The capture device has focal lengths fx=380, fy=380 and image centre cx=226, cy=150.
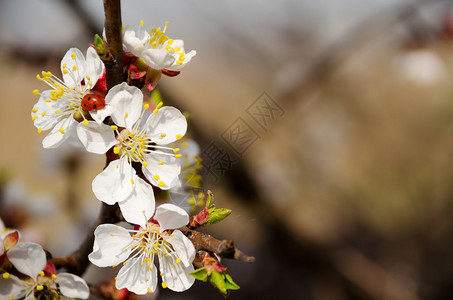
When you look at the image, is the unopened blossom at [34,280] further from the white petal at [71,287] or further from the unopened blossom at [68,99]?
the unopened blossom at [68,99]

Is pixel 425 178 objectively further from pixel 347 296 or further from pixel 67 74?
pixel 67 74

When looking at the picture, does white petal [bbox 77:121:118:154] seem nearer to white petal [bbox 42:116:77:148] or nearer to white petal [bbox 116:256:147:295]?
white petal [bbox 42:116:77:148]

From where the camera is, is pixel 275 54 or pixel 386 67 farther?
pixel 386 67

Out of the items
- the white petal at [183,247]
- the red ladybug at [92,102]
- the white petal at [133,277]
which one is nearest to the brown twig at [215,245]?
the white petal at [183,247]

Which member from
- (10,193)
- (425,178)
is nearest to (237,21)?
(425,178)

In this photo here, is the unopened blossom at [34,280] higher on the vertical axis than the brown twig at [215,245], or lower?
lower

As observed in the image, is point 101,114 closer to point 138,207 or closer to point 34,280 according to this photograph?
point 138,207

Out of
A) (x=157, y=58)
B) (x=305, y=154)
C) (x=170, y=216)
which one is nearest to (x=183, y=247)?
(x=170, y=216)

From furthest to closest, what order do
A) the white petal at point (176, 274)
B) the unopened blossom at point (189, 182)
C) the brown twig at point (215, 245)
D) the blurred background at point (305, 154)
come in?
the blurred background at point (305, 154)
the unopened blossom at point (189, 182)
the white petal at point (176, 274)
the brown twig at point (215, 245)
